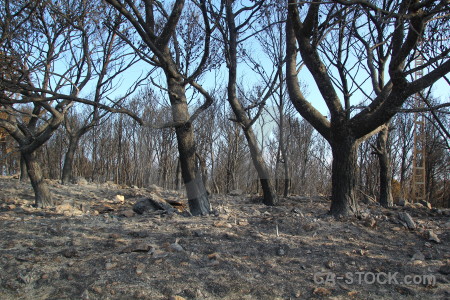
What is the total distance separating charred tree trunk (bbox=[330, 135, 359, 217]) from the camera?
528 cm

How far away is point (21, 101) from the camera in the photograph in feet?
16.2

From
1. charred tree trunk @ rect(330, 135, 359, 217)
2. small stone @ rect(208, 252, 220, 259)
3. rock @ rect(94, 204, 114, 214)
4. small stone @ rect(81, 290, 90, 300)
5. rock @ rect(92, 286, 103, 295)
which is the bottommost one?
small stone @ rect(81, 290, 90, 300)

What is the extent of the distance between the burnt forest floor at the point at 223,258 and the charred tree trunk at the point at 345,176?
217mm

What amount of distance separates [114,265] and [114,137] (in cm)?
2092

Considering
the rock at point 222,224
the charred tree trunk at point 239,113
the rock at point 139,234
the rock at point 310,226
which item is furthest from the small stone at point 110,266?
the charred tree trunk at point 239,113

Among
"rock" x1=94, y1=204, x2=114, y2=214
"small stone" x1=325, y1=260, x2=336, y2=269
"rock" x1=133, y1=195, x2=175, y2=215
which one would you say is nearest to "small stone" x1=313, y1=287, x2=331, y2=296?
"small stone" x1=325, y1=260, x2=336, y2=269

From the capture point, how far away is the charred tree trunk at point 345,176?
5277mm

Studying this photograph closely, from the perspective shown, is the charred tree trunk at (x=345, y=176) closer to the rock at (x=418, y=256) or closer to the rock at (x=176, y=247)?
the rock at (x=418, y=256)

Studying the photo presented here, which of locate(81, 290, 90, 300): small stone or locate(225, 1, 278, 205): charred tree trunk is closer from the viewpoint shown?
locate(81, 290, 90, 300): small stone

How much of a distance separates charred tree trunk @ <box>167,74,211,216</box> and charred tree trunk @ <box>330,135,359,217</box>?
1993 millimetres

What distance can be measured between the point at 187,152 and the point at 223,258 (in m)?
2.26

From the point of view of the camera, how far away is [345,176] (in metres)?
5.30

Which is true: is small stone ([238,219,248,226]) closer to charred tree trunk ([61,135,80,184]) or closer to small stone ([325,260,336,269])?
small stone ([325,260,336,269])

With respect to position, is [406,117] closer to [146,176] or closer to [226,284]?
[146,176]
